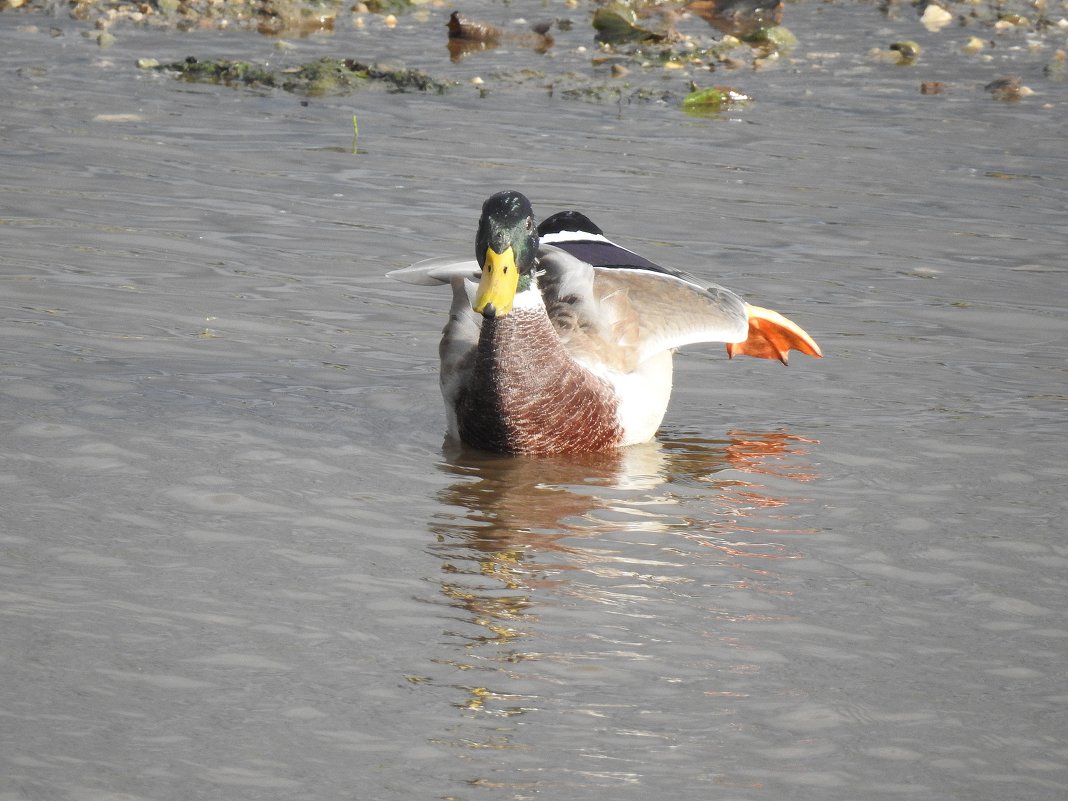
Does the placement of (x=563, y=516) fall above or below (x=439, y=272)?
below

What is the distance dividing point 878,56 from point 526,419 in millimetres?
9642

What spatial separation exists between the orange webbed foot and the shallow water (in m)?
0.16

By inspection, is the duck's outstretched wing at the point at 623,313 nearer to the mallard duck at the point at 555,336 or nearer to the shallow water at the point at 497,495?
the mallard duck at the point at 555,336

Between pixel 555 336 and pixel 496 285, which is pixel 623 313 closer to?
pixel 555 336

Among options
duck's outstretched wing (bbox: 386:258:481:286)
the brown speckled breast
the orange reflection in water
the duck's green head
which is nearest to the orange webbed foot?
the orange reflection in water

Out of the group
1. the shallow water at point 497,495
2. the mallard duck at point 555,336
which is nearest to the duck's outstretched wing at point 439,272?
the mallard duck at point 555,336

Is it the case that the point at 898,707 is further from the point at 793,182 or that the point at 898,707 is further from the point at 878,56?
the point at 878,56

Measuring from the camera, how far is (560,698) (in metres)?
4.45

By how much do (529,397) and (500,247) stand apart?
23.6 inches

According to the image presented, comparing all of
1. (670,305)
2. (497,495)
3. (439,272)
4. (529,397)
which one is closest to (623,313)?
(670,305)

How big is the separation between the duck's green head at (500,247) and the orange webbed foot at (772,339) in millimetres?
1426

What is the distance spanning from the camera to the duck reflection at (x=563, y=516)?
495 centimetres

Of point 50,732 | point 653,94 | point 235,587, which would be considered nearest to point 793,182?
point 653,94

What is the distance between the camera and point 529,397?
21.5 feet
